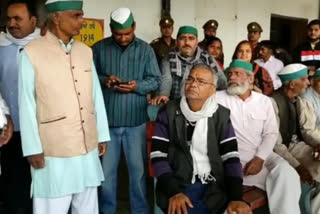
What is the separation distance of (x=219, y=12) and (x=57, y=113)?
5182 mm

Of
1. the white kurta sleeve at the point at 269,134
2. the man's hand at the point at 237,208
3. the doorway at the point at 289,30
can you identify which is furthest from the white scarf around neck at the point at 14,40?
the doorway at the point at 289,30

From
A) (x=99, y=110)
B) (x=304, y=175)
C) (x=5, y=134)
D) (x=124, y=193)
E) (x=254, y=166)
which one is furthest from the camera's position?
(x=124, y=193)

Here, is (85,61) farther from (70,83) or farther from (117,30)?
(117,30)

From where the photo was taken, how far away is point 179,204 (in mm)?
2658

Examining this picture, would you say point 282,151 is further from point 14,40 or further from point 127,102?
point 14,40

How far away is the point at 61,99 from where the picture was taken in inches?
97.8

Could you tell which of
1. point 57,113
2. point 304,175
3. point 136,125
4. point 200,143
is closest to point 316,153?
point 304,175

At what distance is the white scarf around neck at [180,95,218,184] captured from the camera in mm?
2891

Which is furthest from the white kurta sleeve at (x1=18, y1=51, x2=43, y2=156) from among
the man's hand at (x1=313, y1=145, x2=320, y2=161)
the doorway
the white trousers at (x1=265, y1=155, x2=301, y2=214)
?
the doorway

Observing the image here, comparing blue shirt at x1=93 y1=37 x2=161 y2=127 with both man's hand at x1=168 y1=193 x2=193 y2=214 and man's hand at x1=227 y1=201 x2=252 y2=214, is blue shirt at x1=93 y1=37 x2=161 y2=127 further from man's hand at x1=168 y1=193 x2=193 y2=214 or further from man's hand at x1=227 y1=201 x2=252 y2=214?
man's hand at x1=227 y1=201 x2=252 y2=214

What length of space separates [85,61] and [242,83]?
137cm

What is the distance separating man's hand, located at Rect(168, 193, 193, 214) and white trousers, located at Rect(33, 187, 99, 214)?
479 millimetres

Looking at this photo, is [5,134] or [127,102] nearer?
[5,134]

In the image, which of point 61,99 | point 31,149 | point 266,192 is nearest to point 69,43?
point 61,99
